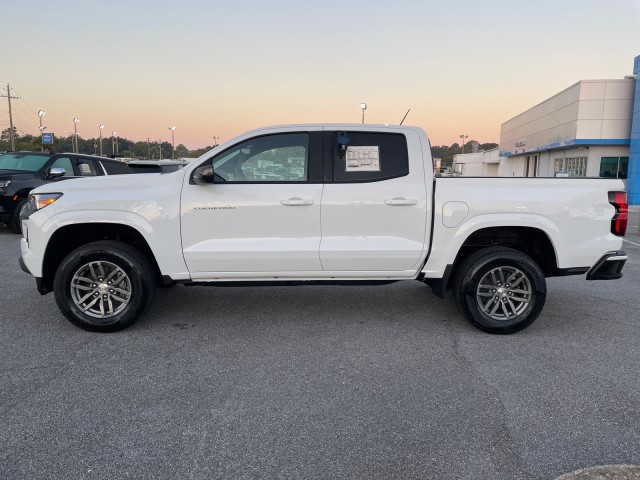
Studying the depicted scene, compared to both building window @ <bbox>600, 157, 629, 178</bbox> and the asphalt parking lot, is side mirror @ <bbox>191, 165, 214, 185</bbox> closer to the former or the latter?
the asphalt parking lot

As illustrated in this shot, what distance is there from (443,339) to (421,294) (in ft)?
5.33

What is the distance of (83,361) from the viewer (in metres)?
4.01

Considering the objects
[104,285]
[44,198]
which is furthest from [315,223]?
[44,198]

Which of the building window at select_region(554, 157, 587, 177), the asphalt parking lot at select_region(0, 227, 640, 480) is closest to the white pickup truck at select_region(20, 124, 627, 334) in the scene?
the asphalt parking lot at select_region(0, 227, 640, 480)

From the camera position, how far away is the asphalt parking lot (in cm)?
270

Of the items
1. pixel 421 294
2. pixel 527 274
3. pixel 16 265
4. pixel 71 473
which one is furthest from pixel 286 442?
pixel 16 265

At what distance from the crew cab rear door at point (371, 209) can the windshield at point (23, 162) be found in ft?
29.7

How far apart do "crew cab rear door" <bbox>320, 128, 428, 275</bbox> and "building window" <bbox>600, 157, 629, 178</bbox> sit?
3039 centimetres

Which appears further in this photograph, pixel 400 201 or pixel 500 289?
pixel 500 289

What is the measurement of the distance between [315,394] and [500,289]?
7.49ft

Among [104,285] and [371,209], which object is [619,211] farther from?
[104,285]

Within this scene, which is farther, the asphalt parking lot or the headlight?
the headlight

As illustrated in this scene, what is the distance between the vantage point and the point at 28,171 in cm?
1084

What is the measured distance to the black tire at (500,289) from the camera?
4.68 metres
